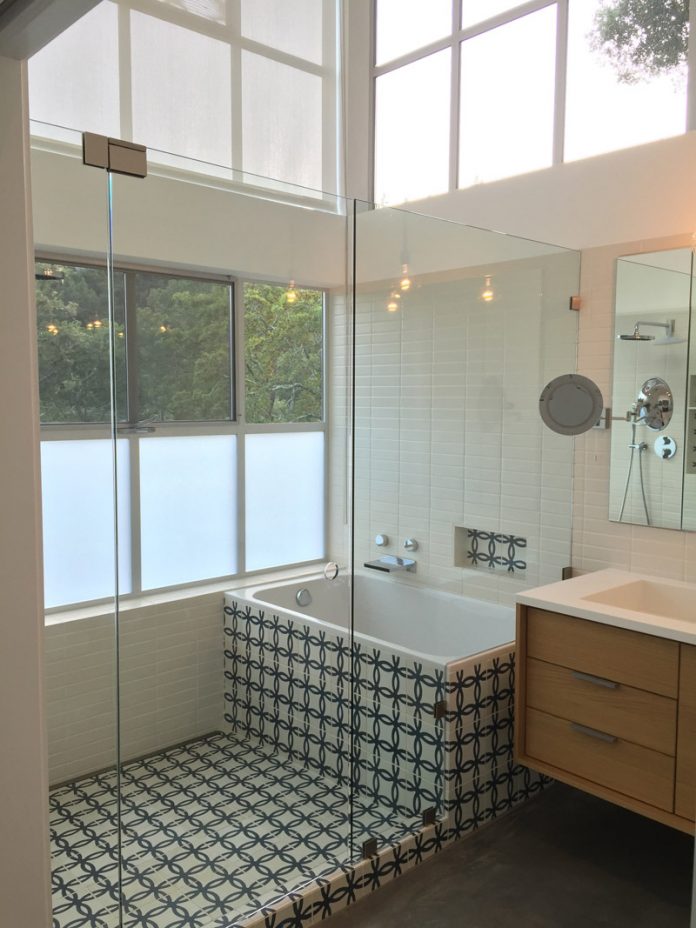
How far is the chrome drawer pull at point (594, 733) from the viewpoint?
2.42 m

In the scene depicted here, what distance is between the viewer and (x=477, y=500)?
3.22 metres

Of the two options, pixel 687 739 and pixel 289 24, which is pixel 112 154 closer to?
pixel 289 24

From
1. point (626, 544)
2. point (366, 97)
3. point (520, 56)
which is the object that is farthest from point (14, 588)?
point (366, 97)

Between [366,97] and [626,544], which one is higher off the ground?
[366,97]

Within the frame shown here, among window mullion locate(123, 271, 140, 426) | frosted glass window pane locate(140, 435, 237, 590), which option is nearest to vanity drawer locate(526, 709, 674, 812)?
frosted glass window pane locate(140, 435, 237, 590)

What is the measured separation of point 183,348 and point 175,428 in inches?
10.0

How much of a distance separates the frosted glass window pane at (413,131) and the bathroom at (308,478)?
0.02 m

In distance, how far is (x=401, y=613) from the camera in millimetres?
→ 3123

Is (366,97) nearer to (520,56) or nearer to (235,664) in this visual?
(520,56)

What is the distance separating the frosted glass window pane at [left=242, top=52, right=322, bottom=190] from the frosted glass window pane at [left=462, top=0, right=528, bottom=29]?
0.78m

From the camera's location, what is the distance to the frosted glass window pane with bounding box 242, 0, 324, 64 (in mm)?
3576

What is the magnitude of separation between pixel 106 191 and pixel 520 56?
6.96 ft

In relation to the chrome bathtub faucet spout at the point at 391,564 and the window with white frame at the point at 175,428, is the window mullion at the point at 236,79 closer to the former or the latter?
the window with white frame at the point at 175,428

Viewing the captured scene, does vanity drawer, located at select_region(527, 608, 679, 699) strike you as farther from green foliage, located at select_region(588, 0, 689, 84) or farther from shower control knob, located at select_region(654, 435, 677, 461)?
green foliage, located at select_region(588, 0, 689, 84)
